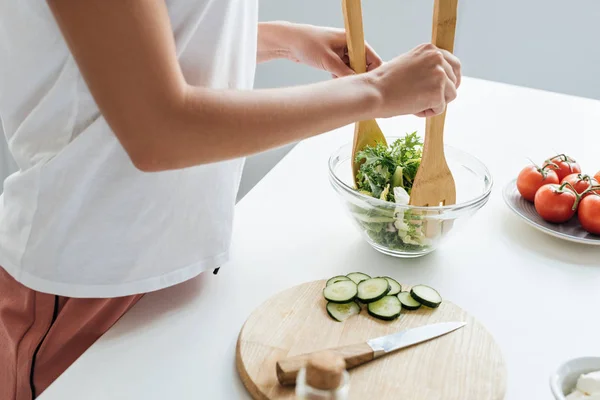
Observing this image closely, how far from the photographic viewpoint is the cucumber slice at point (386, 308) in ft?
2.95

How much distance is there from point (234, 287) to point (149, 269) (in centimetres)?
15

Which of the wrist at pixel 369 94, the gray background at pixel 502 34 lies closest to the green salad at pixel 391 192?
the wrist at pixel 369 94

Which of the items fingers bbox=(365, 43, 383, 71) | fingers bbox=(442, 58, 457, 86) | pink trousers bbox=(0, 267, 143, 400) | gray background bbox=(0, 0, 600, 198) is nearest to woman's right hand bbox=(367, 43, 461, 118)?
fingers bbox=(442, 58, 457, 86)

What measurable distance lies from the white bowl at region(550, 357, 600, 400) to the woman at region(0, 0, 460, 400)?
373 mm

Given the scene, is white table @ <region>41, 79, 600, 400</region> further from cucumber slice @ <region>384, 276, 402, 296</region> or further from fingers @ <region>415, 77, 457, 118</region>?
fingers @ <region>415, 77, 457, 118</region>

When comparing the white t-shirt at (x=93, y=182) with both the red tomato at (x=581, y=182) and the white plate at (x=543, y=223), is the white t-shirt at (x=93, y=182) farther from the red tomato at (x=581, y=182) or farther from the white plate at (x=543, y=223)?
the red tomato at (x=581, y=182)

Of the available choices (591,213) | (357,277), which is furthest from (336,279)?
(591,213)

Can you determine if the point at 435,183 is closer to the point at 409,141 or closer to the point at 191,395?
the point at 409,141

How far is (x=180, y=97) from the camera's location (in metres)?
0.67

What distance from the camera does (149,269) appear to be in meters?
0.89

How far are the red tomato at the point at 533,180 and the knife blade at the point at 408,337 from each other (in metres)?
0.47

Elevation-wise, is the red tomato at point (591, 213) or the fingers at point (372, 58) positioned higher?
the fingers at point (372, 58)

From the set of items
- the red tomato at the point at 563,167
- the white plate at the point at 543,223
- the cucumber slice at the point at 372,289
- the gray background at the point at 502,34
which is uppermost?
the cucumber slice at the point at 372,289

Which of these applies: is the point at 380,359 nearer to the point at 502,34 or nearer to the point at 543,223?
the point at 543,223
